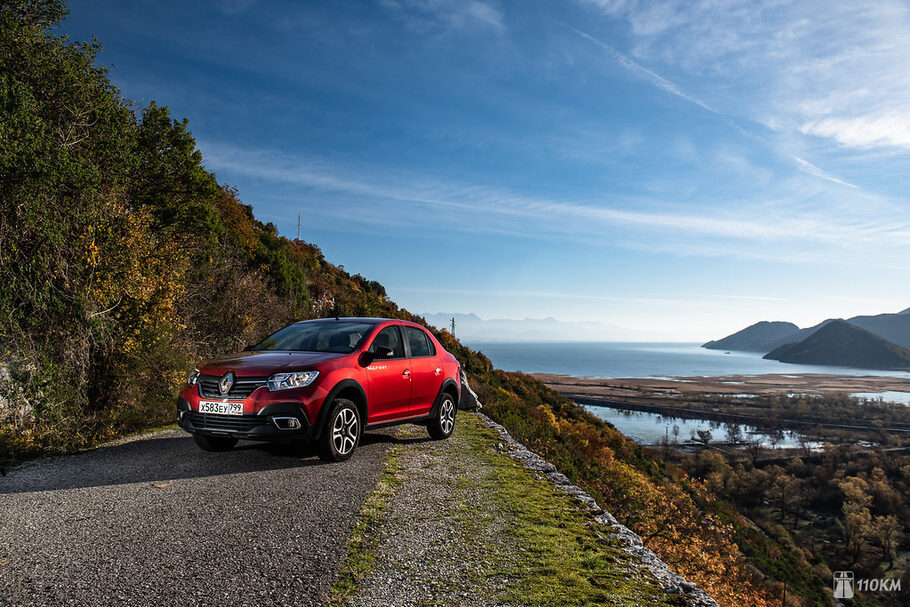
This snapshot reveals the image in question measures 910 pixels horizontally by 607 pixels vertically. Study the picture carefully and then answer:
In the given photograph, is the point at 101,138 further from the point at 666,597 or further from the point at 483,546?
the point at 666,597

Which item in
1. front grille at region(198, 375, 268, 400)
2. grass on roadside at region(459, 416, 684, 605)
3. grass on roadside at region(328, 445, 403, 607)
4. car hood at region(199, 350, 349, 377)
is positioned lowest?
grass on roadside at region(459, 416, 684, 605)

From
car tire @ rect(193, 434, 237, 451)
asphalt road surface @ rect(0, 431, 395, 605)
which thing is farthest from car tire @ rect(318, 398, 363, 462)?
car tire @ rect(193, 434, 237, 451)

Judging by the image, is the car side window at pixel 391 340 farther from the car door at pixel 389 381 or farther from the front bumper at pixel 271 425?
the front bumper at pixel 271 425

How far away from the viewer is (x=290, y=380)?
625 centimetres

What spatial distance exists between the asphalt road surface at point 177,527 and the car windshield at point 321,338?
1519mm

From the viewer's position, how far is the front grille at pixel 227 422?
6.10m

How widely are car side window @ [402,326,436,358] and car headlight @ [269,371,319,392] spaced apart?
7.10ft

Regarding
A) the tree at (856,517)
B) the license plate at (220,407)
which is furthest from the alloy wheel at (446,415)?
the tree at (856,517)

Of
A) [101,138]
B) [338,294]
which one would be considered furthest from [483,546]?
[338,294]

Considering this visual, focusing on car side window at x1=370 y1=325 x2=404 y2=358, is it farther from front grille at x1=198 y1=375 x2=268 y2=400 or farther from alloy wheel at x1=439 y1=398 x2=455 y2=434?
front grille at x1=198 y1=375 x2=268 y2=400

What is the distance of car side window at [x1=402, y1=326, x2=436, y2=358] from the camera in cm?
833

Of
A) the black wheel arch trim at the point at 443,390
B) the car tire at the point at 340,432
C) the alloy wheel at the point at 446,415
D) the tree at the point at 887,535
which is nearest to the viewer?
the car tire at the point at 340,432

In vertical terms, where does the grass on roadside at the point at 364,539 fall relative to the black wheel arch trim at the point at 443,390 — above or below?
below

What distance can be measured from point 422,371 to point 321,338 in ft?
5.45
